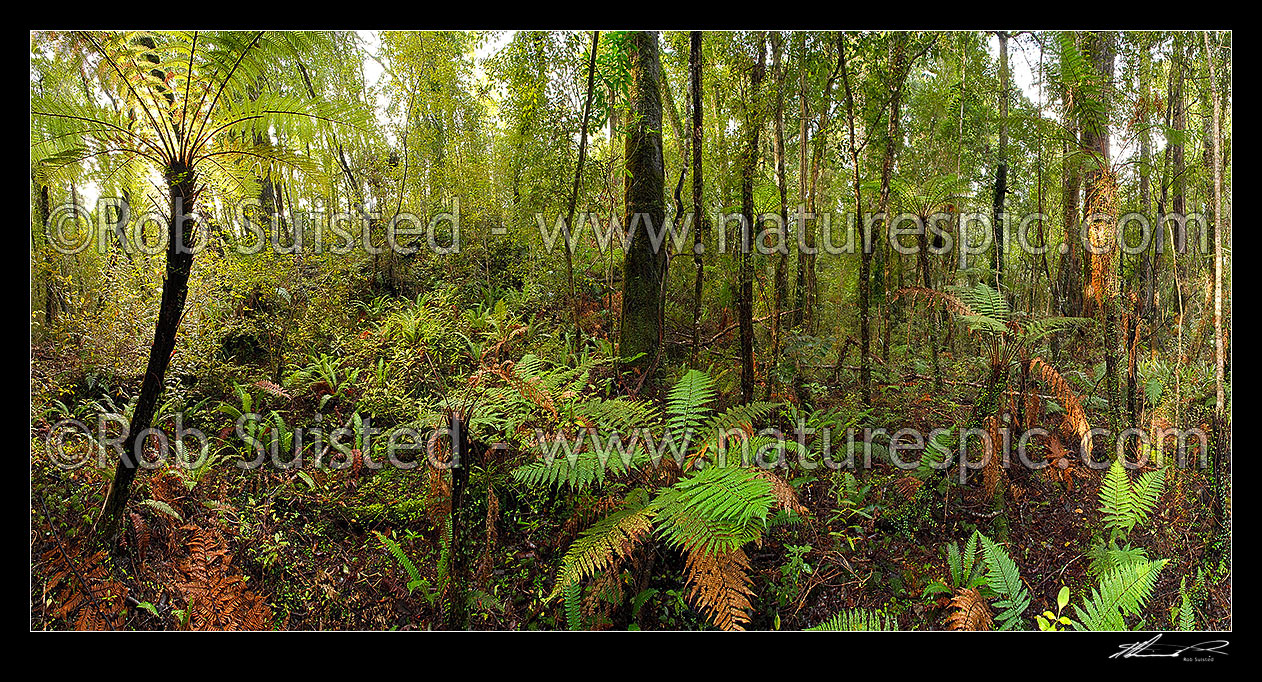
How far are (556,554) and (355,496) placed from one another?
1291 mm

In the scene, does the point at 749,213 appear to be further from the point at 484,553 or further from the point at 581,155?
the point at 484,553

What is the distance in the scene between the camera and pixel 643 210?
3.46m

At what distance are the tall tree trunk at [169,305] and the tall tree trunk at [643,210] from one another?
2.28 m

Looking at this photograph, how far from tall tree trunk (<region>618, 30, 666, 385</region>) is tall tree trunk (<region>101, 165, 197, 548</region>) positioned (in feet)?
7.49

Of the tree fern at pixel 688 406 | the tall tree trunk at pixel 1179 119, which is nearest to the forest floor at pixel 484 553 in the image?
the tree fern at pixel 688 406

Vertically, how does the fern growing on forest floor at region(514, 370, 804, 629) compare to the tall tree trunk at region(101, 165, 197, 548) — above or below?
below

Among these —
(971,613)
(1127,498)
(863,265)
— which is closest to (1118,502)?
(1127,498)

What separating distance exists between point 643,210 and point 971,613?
9.19 feet

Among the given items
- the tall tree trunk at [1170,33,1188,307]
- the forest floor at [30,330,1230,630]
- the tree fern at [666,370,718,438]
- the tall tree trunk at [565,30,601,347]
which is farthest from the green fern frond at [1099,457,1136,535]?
the tall tree trunk at [565,30,601,347]

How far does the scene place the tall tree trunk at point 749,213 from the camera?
3.39m

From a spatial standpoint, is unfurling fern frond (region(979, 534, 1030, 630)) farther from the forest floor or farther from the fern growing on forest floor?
the fern growing on forest floor

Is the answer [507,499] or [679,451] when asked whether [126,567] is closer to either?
[507,499]

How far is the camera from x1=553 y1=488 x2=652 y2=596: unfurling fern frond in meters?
2.12
